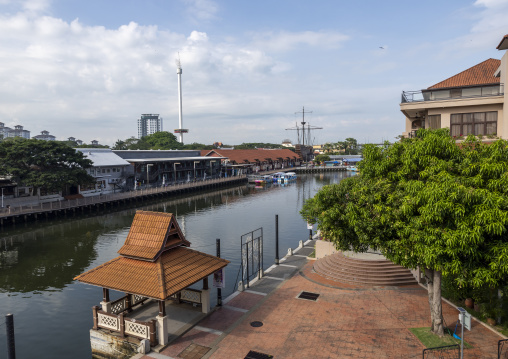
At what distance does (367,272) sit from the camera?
78.8 ft

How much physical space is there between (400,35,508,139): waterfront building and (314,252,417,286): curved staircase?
10616 mm

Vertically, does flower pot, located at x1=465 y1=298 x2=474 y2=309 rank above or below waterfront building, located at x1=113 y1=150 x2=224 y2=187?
below

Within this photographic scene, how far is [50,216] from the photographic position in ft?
179

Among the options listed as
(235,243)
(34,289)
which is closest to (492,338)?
(235,243)

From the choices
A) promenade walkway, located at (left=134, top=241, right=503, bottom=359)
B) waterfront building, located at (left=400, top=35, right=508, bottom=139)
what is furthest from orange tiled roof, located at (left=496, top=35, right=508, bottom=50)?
promenade walkway, located at (left=134, top=241, right=503, bottom=359)

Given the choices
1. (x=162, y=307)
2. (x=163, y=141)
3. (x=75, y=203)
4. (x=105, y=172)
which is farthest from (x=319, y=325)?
(x=163, y=141)

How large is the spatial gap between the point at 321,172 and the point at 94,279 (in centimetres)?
13460

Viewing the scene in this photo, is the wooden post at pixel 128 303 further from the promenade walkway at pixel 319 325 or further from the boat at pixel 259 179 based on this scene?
the boat at pixel 259 179

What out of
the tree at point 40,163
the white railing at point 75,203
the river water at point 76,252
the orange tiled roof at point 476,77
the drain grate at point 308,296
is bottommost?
the river water at point 76,252

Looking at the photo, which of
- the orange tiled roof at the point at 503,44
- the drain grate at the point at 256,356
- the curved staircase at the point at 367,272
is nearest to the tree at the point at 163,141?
the curved staircase at the point at 367,272

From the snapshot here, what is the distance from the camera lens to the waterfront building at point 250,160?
117625 millimetres

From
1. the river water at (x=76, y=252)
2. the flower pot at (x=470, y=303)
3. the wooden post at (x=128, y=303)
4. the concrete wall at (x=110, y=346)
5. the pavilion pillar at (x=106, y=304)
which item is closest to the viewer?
the concrete wall at (x=110, y=346)

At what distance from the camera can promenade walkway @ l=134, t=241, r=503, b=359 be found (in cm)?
1590

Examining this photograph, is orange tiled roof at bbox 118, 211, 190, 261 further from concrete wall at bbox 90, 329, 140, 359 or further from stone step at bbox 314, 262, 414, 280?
stone step at bbox 314, 262, 414, 280
